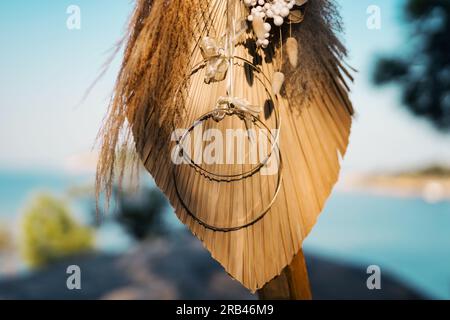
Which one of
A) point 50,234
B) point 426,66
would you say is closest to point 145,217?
point 50,234

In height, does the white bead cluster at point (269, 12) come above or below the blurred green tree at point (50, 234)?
above

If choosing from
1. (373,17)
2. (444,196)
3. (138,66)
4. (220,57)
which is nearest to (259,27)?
(220,57)

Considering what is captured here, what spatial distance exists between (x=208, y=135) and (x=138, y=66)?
13 cm

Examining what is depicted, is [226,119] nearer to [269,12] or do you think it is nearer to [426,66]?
[269,12]

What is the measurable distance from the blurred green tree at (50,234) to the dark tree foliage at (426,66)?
1.92 metres

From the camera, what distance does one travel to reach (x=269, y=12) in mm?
660

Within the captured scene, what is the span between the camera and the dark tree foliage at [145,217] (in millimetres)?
3244

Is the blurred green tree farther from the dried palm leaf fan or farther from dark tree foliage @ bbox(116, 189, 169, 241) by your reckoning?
the dried palm leaf fan

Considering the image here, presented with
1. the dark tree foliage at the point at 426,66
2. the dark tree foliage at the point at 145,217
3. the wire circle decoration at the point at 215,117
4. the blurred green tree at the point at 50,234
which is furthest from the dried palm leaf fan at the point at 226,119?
the dark tree foliage at the point at 145,217

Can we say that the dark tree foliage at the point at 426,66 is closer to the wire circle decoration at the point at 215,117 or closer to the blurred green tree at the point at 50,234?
the wire circle decoration at the point at 215,117

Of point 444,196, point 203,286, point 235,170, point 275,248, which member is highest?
point 235,170

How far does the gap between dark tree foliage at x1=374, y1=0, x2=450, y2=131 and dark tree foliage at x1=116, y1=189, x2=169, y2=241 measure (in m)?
1.62

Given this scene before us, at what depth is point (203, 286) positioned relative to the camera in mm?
2496
